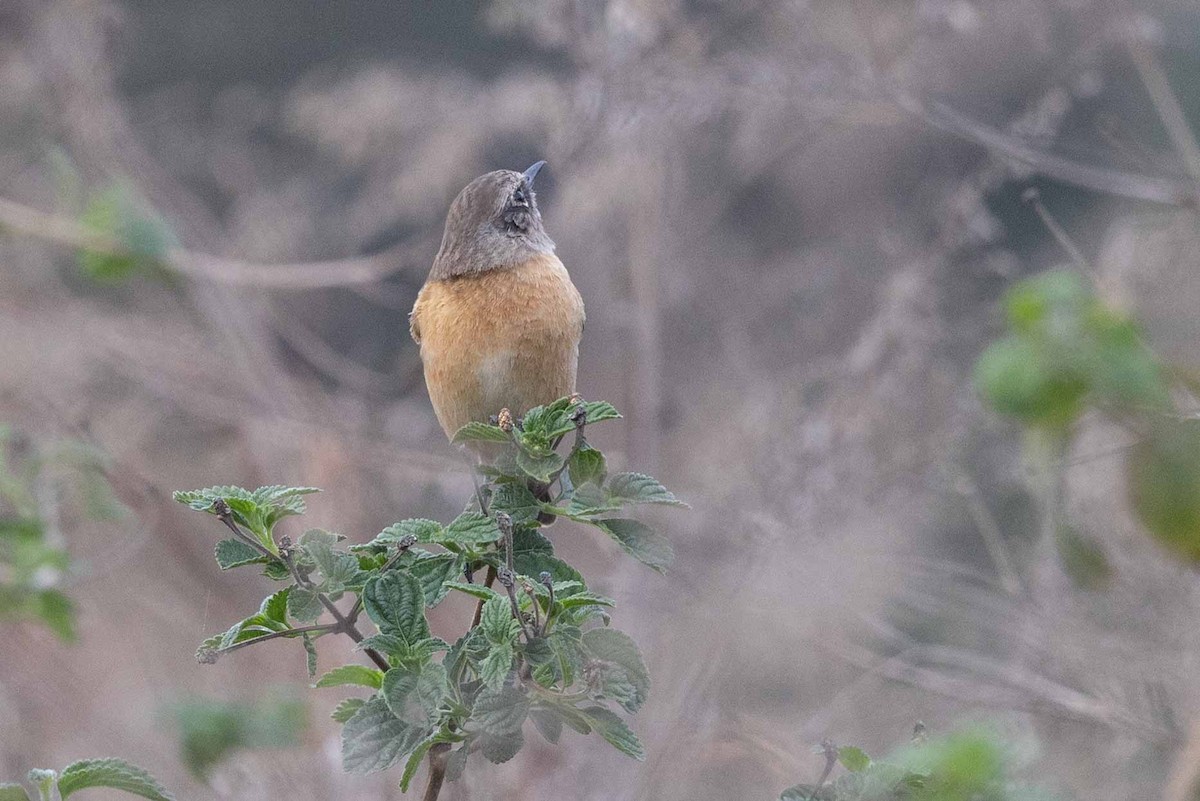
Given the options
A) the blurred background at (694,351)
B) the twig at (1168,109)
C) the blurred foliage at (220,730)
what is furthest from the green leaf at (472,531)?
the twig at (1168,109)

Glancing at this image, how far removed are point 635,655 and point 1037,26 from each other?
18.8ft

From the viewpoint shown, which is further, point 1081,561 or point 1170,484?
point 1081,561

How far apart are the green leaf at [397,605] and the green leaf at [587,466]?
0.36m

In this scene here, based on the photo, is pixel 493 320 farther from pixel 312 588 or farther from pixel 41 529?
pixel 312 588

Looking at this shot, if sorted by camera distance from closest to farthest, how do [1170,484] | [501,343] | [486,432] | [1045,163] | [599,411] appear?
[599,411] → [486,432] → [1170,484] → [501,343] → [1045,163]

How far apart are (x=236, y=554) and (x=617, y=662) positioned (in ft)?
2.07

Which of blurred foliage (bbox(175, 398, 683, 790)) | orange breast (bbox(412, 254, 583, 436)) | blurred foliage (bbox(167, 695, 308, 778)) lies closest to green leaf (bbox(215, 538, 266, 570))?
blurred foliage (bbox(175, 398, 683, 790))

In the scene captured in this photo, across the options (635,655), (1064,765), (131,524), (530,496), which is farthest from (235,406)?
(635,655)

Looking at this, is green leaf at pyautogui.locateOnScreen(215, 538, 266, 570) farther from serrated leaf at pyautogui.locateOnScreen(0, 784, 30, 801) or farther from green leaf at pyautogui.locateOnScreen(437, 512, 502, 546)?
serrated leaf at pyautogui.locateOnScreen(0, 784, 30, 801)

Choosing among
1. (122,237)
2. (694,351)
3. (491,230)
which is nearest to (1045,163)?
(491,230)

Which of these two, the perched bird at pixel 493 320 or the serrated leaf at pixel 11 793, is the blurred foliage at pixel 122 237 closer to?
the perched bird at pixel 493 320

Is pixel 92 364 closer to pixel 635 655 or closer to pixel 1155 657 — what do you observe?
pixel 1155 657

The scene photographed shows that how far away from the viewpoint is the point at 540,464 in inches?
91.8

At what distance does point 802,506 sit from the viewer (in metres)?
5.66
